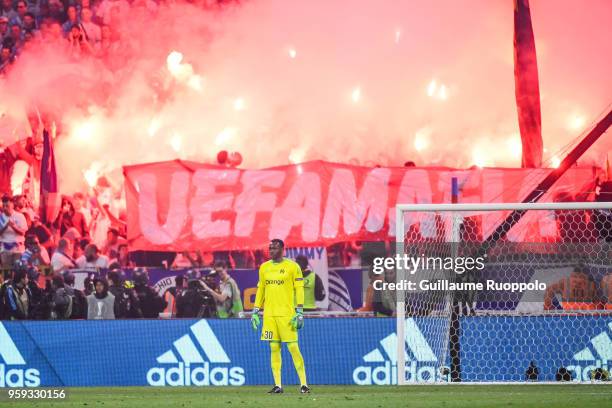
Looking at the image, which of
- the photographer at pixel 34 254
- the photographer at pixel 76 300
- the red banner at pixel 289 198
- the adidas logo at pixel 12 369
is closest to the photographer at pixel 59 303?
the photographer at pixel 76 300

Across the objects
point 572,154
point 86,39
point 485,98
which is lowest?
point 572,154

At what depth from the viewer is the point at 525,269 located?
1303 cm

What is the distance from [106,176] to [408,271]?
797cm

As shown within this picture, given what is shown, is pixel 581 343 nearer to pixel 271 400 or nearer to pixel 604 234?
pixel 604 234

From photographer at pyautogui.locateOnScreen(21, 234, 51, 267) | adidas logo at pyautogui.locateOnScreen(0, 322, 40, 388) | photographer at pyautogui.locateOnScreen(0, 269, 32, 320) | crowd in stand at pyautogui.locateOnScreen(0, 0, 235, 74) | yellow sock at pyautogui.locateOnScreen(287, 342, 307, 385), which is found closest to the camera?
yellow sock at pyautogui.locateOnScreen(287, 342, 307, 385)

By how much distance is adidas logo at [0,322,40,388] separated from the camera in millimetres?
12156

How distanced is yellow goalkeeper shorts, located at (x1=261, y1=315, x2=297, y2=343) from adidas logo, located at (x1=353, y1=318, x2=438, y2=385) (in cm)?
156

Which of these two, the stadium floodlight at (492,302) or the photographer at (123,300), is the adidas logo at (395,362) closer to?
the stadium floodlight at (492,302)

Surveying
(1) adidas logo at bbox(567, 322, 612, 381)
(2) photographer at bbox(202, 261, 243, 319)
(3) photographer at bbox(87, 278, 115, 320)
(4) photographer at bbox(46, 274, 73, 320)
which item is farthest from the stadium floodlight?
(4) photographer at bbox(46, 274, 73, 320)

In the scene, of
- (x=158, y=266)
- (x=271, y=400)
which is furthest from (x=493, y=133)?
(x=271, y=400)

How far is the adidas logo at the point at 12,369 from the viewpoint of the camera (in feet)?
39.9

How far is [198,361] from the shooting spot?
1223 centimetres

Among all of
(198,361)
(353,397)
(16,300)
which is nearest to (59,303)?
(16,300)

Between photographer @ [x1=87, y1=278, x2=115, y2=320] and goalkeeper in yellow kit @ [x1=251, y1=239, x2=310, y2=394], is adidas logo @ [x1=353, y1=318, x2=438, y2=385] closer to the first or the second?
goalkeeper in yellow kit @ [x1=251, y1=239, x2=310, y2=394]
